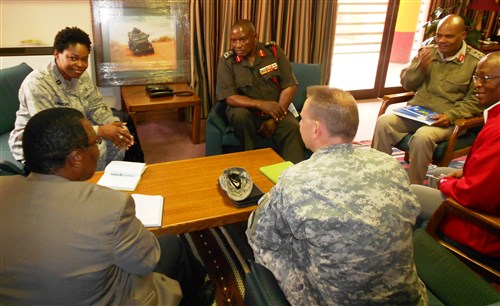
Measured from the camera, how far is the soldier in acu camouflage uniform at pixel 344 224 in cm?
115

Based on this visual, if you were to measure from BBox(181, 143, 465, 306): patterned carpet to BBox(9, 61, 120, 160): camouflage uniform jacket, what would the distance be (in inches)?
43.7

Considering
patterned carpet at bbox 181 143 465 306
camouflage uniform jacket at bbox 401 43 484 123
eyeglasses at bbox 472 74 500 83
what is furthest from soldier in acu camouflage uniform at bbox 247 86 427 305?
camouflage uniform jacket at bbox 401 43 484 123

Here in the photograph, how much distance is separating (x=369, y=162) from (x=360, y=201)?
5.7 inches

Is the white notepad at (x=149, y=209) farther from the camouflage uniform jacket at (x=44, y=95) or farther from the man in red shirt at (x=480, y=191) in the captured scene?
the man in red shirt at (x=480, y=191)

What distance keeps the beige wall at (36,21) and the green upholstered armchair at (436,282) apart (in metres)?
2.89

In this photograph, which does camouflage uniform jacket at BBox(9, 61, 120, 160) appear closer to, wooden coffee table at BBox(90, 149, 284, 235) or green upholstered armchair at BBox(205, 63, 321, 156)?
wooden coffee table at BBox(90, 149, 284, 235)

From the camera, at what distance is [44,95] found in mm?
2322

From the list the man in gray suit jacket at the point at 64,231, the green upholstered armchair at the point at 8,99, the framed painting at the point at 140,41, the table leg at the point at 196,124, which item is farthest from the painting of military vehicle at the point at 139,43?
the man in gray suit jacket at the point at 64,231

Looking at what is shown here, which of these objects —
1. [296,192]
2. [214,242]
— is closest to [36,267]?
[296,192]

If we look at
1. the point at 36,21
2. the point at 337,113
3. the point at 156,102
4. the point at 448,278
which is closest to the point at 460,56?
the point at 448,278

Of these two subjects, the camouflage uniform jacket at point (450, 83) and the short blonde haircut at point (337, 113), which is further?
the camouflage uniform jacket at point (450, 83)

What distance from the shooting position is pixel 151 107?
340 cm

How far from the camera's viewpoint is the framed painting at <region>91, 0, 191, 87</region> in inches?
142

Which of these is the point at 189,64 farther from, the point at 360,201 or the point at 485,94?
the point at 360,201
